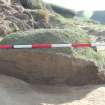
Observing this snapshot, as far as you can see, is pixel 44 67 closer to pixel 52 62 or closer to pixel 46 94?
pixel 52 62

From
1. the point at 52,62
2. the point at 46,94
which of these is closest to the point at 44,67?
the point at 52,62

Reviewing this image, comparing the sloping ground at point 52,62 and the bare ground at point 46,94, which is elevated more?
the sloping ground at point 52,62

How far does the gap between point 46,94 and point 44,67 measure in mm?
558

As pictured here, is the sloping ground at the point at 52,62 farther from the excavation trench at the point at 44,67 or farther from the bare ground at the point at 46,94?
the bare ground at the point at 46,94

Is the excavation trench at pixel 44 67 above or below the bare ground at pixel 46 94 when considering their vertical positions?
above

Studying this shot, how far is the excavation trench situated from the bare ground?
16 centimetres

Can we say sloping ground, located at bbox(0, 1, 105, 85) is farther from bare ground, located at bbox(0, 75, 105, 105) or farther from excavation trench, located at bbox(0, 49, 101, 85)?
bare ground, located at bbox(0, 75, 105, 105)

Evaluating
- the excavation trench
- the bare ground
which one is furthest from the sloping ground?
the bare ground

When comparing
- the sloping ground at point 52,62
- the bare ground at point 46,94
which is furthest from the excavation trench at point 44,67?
the bare ground at point 46,94

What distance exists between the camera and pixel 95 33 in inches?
868

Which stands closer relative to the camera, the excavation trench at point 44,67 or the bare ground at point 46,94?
the bare ground at point 46,94

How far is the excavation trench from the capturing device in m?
8.09

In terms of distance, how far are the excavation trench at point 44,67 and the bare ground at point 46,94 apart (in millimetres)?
157

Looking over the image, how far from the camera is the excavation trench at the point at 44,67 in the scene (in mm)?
8086
